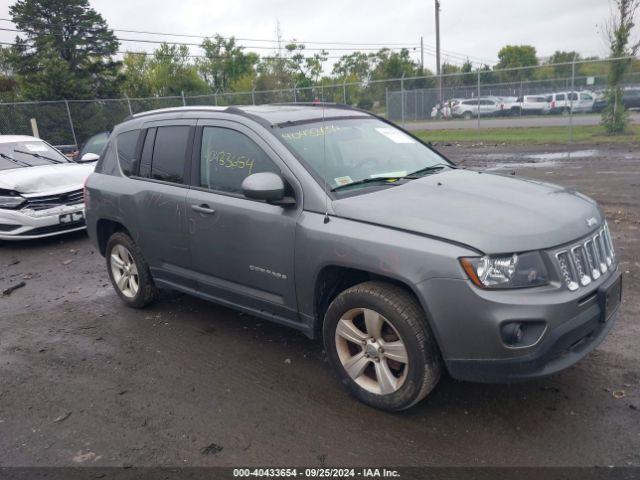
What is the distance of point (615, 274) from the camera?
10.7 feet

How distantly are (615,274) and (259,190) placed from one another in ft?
7.52

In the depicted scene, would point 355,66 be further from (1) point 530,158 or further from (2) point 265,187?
(2) point 265,187

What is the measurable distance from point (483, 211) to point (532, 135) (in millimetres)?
19418

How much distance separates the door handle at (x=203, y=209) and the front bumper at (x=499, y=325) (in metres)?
1.89

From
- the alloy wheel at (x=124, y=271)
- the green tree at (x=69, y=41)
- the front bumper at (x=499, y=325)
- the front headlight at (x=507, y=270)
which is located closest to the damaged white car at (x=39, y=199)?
the alloy wheel at (x=124, y=271)

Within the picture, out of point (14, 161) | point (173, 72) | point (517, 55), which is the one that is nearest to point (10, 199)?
point (14, 161)

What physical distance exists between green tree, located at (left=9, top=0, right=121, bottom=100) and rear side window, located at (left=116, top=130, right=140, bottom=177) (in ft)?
101

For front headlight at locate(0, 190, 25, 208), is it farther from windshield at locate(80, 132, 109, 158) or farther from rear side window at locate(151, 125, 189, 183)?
rear side window at locate(151, 125, 189, 183)

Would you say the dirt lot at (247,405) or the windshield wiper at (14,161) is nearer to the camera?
the dirt lot at (247,405)

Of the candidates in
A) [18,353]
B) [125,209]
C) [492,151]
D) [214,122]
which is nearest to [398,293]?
[214,122]

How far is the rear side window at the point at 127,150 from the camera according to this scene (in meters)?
4.99

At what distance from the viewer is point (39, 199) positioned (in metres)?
7.88

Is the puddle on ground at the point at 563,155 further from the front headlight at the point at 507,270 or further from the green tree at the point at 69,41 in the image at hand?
the green tree at the point at 69,41

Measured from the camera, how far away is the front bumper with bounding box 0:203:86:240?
775 cm
